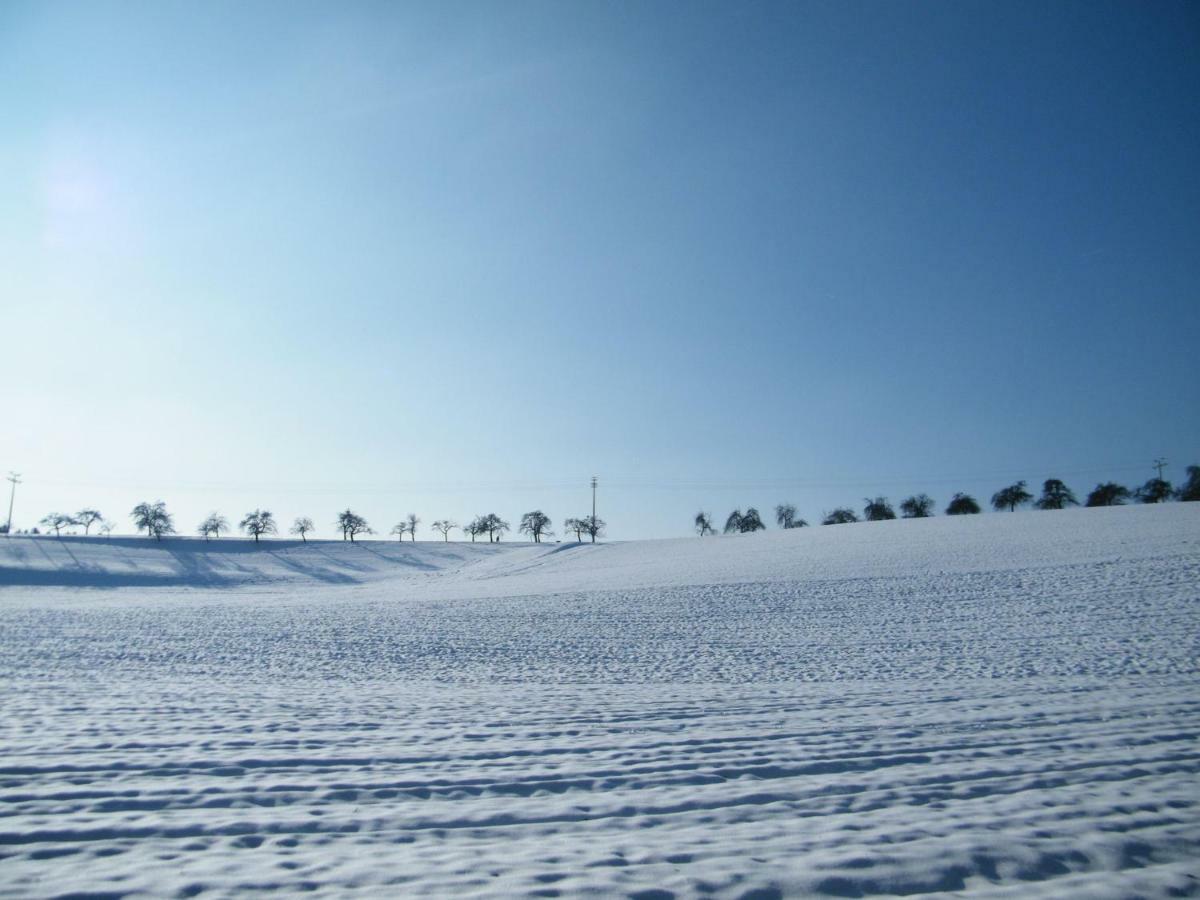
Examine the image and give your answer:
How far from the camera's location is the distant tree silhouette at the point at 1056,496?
8819 centimetres

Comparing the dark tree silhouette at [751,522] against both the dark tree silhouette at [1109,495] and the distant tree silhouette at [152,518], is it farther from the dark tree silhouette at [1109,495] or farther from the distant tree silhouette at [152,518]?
the distant tree silhouette at [152,518]

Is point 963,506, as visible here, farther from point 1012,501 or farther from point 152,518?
point 152,518

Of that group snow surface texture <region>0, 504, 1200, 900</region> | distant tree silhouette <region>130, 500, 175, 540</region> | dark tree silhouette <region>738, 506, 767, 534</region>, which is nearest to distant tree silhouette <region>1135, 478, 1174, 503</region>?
dark tree silhouette <region>738, 506, 767, 534</region>

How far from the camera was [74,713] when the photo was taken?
32.5 ft

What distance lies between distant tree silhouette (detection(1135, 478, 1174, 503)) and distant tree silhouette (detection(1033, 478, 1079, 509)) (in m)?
7.71

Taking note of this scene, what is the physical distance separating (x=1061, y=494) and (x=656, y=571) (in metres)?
83.5

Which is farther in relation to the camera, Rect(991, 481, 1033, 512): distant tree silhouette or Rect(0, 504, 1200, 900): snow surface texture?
Rect(991, 481, 1033, 512): distant tree silhouette

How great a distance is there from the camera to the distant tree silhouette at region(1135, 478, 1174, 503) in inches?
3246

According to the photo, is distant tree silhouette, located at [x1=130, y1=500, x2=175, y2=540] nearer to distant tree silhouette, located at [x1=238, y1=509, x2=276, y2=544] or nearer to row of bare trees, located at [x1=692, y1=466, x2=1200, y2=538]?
distant tree silhouette, located at [x1=238, y1=509, x2=276, y2=544]

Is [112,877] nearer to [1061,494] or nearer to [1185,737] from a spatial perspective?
[1185,737]

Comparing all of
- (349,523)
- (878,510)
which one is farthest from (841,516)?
(349,523)

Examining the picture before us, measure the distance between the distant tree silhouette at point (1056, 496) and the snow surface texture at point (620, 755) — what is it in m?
81.5

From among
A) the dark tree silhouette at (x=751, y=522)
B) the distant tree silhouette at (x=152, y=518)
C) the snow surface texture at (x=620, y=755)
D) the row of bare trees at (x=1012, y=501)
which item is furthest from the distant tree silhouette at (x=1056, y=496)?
the distant tree silhouette at (x=152, y=518)

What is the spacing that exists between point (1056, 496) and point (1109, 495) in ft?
21.6
